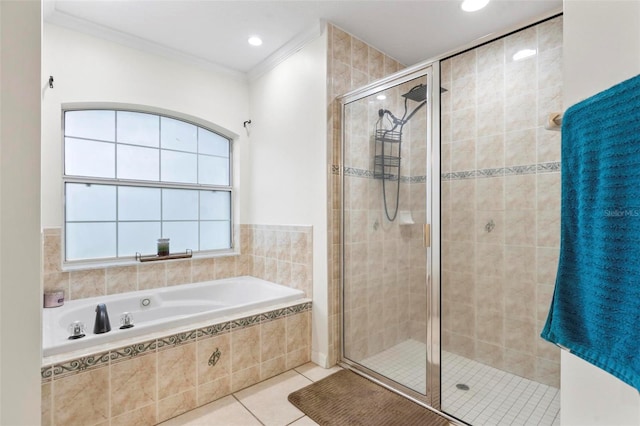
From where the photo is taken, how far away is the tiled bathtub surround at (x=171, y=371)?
158 cm

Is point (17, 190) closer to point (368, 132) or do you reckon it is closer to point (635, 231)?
point (635, 231)

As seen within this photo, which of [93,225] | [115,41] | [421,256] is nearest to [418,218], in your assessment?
[421,256]

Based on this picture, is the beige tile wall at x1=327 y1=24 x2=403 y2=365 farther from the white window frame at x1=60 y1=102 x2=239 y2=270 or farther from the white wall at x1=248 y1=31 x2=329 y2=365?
the white window frame at x1=60 y1=102 x2=239 y2=270

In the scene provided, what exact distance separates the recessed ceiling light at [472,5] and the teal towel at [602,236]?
1.90 metres

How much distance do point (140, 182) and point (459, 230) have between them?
2.84 metres

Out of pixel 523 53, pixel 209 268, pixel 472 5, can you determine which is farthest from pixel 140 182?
pixel 523 53

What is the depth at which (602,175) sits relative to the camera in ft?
2.18

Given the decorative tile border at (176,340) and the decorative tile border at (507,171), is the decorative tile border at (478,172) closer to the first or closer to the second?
the decorative tile border at (507,171)

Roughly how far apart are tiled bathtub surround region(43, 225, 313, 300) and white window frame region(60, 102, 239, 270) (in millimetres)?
69

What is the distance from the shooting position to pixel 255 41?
108 inches

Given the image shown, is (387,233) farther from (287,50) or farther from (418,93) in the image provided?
(287,50)

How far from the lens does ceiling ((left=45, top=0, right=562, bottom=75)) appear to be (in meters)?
2.26

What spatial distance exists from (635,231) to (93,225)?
3.29m

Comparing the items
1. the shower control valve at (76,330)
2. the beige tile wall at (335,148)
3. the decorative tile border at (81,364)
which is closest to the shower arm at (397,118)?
the beige tile wall at (335,148)
